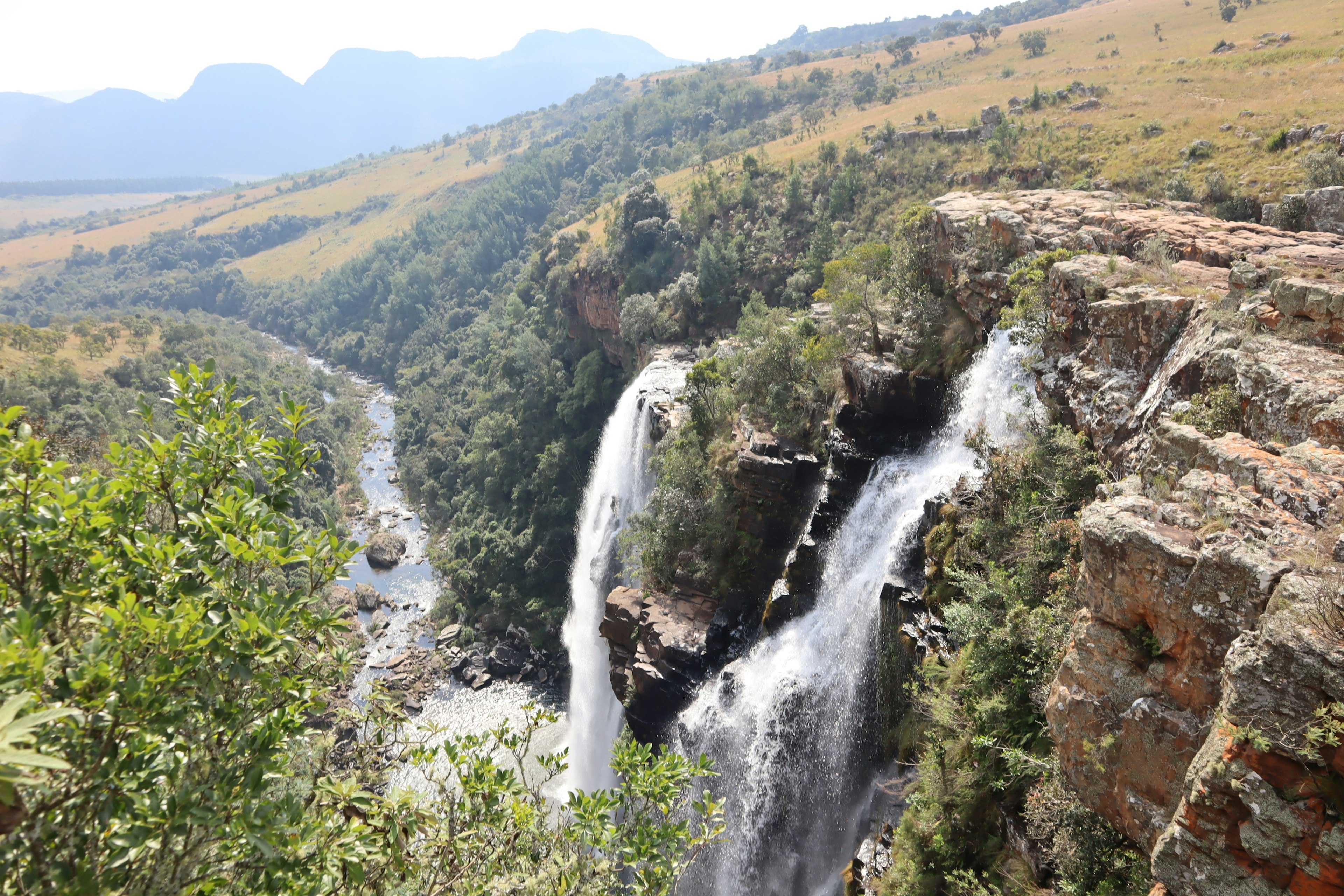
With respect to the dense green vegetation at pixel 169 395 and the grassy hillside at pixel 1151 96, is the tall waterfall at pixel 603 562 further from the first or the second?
the grassy hillside at pixel 1151 96

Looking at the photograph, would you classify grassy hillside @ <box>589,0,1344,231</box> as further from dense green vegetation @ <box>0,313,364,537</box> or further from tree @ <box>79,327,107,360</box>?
tree @ <box>79,327,107,360</box>

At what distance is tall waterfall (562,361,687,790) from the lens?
31516mm

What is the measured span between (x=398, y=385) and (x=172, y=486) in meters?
94.7

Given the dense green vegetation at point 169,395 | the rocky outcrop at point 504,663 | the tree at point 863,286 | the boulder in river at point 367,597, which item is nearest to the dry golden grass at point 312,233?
the dense green vegetation at point 169,395

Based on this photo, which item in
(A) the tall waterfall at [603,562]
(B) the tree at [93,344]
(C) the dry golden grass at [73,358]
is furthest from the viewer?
(B) the tree at [93,344]

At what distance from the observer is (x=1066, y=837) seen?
10500 mm

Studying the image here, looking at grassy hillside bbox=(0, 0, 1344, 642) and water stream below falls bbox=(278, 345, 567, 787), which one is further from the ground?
grassy hillside bbox=(0, 0, 1344, 642)

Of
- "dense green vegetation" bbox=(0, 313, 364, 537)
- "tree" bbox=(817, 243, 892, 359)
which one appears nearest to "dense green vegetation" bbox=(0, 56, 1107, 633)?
"tree" bbox=(817, 243, 892, 359)

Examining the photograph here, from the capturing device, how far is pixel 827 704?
765 inches

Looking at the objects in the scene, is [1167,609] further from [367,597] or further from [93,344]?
[93,344]

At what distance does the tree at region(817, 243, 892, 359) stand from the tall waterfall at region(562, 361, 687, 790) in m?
12.3

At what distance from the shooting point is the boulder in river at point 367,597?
48.6 meters

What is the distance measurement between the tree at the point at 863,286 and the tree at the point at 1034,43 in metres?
66.3

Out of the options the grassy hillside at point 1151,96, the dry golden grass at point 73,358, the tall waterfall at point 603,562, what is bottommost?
the tall waterfall at point 603,562
